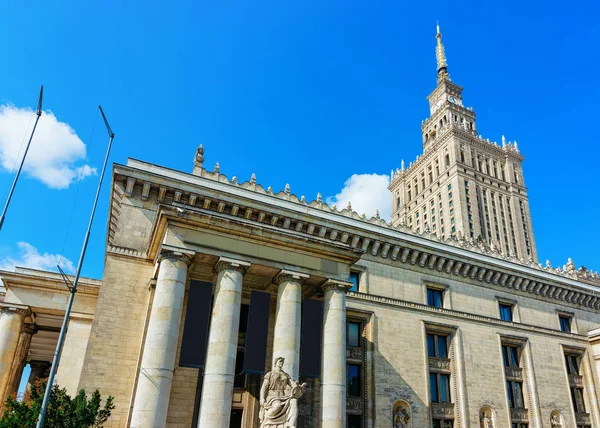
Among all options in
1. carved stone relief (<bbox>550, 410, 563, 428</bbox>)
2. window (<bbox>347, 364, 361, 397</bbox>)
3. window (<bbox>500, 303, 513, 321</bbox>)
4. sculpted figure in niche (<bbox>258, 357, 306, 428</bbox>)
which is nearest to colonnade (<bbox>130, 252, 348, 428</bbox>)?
sculpted figure in niche (<bbox>258, 357, 306, 428</bbox>)

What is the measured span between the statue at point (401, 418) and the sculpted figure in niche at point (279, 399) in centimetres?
1241

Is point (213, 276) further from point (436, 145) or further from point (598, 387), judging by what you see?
point (436, 145)

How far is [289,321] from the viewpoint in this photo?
83.0 feet

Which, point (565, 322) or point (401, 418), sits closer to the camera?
point (401, 418)

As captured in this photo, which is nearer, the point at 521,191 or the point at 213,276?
the point at 213,276

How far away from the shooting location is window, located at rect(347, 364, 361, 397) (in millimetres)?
32156

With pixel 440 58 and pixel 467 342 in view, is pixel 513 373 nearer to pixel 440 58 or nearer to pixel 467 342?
pixel 467 342

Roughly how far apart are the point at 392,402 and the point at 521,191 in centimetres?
9263

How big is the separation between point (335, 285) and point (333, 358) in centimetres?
401

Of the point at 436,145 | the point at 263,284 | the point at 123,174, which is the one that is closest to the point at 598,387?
the point at 263,284

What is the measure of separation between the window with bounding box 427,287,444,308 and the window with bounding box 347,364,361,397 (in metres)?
8.71

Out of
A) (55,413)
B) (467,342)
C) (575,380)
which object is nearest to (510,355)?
(467,342)

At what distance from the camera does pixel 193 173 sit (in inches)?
1309

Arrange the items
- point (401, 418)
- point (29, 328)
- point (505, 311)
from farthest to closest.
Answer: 1. point (505, 311)
2. point (29, 328)
3. point (401, 418)
